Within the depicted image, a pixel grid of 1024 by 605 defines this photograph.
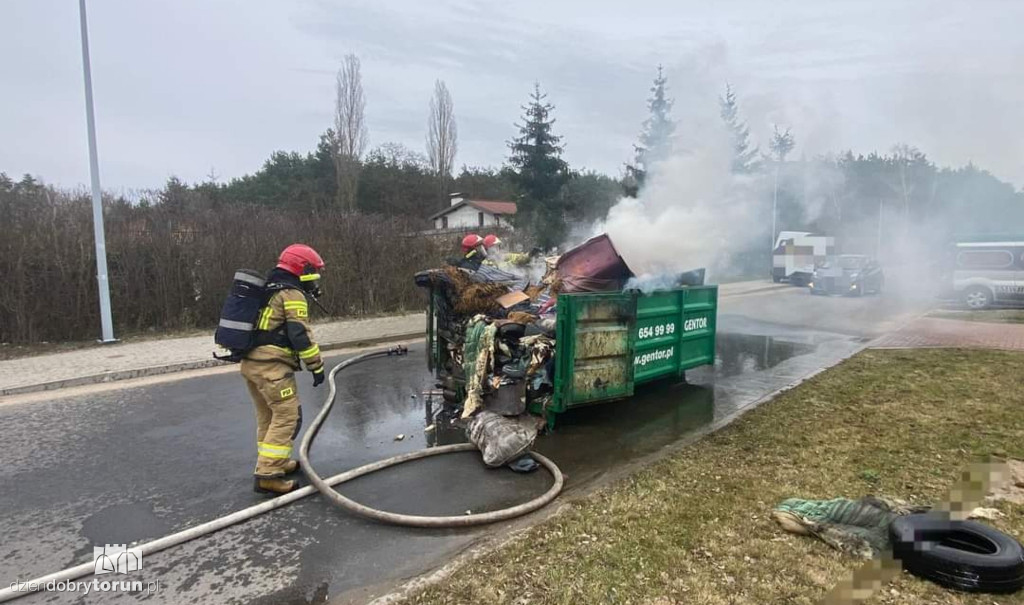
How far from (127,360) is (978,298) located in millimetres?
22525

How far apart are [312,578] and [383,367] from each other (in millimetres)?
5848

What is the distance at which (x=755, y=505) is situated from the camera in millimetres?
3777

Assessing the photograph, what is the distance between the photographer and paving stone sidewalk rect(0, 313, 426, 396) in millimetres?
7965

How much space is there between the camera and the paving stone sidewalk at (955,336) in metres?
10.1

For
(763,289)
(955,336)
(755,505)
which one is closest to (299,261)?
(755,505)

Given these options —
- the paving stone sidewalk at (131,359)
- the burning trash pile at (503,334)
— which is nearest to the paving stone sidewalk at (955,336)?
the burning trash pile at (503,334)

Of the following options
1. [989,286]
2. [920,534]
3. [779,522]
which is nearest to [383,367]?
[779,522]

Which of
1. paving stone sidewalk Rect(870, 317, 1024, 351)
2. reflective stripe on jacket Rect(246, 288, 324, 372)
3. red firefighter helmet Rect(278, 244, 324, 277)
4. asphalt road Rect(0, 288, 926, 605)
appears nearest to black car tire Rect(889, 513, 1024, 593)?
asphalt road Rect(0, 288, 926, 605)

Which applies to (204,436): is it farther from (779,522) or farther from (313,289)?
(779,522)

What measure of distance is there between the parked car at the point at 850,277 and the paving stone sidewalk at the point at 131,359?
58.9ft

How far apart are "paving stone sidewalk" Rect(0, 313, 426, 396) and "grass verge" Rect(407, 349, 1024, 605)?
25.6ft

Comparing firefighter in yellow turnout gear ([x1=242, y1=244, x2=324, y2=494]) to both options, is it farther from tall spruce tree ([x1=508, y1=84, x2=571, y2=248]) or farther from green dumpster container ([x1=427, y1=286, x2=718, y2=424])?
tall spruce tree ([x1=508, y1=84, x2=571, y2=248])

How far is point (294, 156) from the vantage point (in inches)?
1465

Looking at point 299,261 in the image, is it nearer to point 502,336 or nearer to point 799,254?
point 502,336
